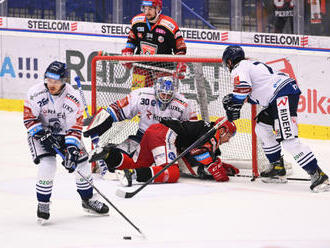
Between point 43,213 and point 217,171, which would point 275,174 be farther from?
point 43,213

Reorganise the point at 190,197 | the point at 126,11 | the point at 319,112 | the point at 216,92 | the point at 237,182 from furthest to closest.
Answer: the point at 126,11 → the point at 319,112 → the point at 216,92 → the point at 237,182 → the point at 190,197

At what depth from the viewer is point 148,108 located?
683cm

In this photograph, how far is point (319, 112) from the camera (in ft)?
26.8

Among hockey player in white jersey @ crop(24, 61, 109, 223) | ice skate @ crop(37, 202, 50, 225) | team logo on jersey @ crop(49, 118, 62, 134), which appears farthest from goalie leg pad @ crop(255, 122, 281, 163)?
ice skate @ crop(37, 202, 50, 225)

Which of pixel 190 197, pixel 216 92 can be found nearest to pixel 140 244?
pixel 190 197

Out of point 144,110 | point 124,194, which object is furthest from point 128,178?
point 124,194

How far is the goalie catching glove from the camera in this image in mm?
6715

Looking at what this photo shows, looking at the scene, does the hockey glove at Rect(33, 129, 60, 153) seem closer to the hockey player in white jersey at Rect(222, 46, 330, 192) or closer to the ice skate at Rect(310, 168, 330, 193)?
the hockey player in white jersey at Rect(222, 46, 330, 192)

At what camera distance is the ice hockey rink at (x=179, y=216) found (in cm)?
491

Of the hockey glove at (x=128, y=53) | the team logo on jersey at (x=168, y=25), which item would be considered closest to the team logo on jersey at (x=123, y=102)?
the hockey glove at (x=128, y=53)

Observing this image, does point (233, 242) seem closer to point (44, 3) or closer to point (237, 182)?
point (237, 182)

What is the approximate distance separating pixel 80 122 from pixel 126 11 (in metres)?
4.37

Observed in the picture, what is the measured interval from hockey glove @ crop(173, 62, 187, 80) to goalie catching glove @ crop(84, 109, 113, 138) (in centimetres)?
69

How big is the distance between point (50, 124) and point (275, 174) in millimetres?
2061
